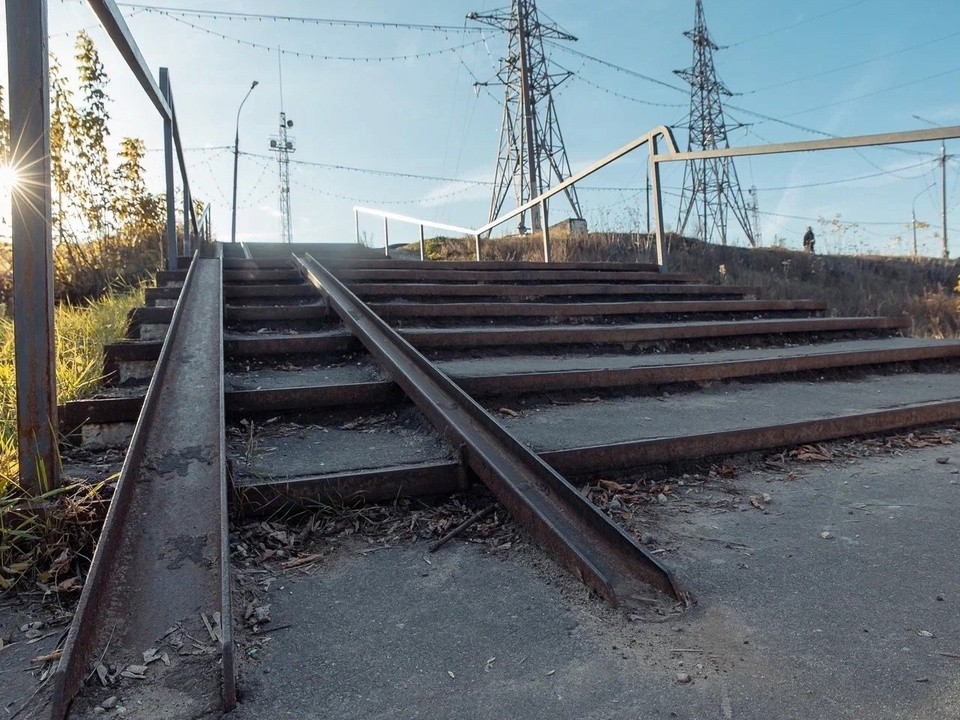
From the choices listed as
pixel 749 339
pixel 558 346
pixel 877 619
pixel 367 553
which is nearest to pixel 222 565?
pixel 367 553

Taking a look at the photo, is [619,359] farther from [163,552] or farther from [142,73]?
[142,73]

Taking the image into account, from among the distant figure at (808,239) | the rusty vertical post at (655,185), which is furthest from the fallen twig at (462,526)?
the distant figure at (808,239)

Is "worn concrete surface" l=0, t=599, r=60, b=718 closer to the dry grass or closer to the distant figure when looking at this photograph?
the dry grass

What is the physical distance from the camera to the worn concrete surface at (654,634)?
1119 millimetres

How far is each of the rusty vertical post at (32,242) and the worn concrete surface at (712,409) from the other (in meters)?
1.39

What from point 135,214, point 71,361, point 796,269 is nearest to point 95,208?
point 135,214

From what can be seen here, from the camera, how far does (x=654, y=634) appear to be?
51.5 inches

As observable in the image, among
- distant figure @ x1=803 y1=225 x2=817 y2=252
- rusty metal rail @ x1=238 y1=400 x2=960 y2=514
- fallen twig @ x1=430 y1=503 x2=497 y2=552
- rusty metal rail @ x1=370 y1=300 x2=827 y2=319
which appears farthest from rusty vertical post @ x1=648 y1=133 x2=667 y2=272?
distant figure @ x1=803 y1=225 x2=817 y2=252

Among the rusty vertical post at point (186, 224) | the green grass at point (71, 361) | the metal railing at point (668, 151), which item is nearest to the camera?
the green grass at point (71, 361)

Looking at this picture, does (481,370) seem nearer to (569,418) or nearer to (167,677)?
(569,418)

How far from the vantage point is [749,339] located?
411cm

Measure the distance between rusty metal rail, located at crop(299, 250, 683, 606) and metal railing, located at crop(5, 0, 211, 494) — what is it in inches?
43.5

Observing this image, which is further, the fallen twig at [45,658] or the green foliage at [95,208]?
the green foliage at [95,208]

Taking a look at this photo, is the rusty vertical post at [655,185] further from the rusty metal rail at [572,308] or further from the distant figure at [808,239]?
the distant figure at [808,239]
